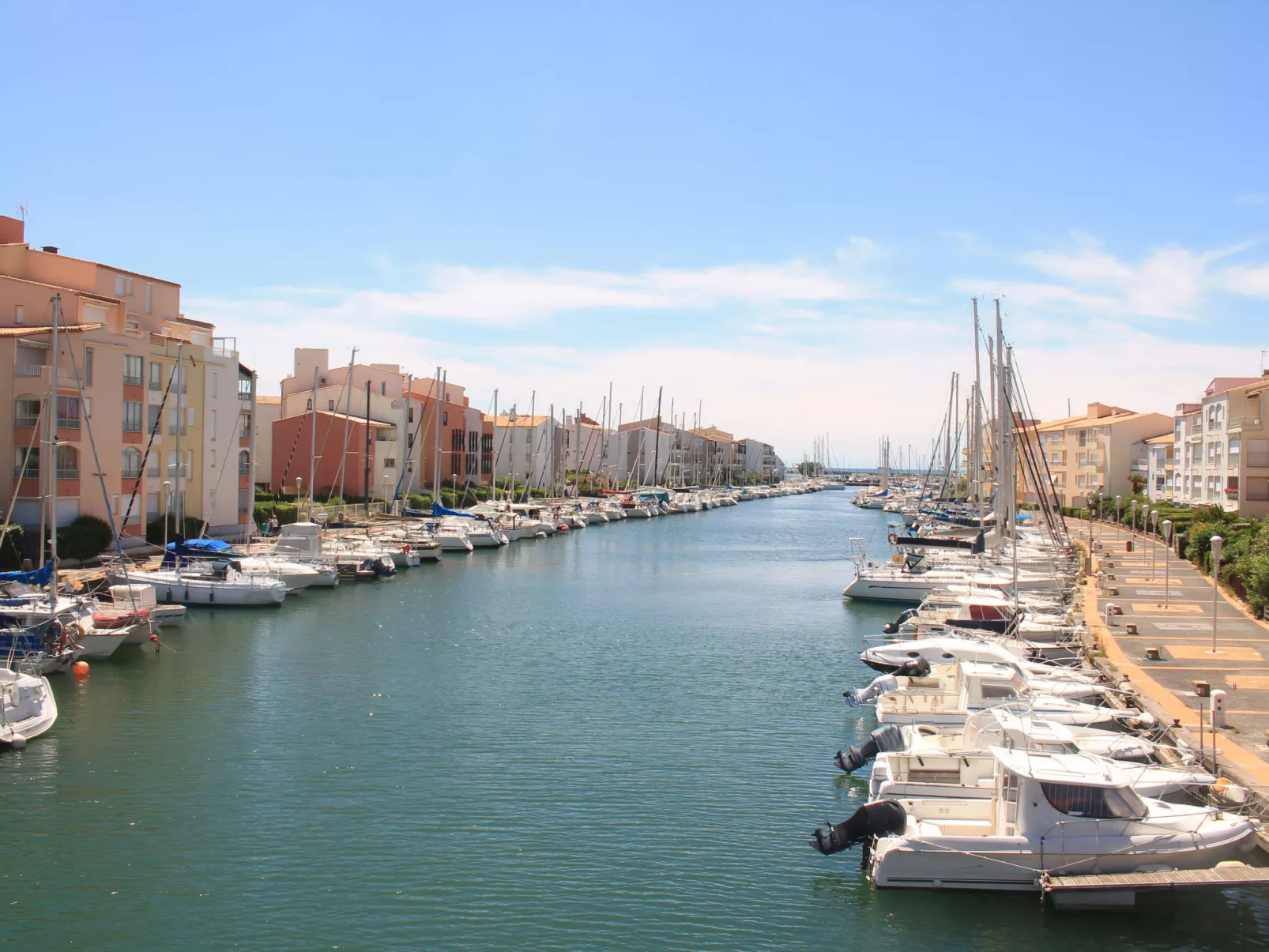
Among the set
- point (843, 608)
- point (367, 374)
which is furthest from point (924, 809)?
point (367, 374)

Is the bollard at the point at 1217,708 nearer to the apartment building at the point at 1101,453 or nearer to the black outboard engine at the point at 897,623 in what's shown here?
the black outboard engine at the point at 897,623

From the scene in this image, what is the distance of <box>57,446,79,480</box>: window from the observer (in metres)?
48.0

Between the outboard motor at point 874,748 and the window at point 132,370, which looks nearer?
the outboard motor at point 874,748

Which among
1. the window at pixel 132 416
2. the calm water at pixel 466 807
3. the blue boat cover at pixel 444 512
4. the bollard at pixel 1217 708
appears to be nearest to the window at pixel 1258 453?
the calm water at pixel 466 807

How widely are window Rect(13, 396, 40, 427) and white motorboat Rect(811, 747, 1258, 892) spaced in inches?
1709

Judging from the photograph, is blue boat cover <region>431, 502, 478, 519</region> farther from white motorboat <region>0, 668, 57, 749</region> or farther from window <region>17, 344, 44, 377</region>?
white motorboat <region>0, 668, 57, 749</region>

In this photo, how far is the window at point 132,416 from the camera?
52.4 meters

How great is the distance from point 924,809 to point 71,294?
4704cm

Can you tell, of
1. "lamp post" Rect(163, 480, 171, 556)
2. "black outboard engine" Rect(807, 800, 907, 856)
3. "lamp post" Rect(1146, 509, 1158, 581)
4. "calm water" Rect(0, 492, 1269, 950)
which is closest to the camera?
"calm water" Rect(0, 492, 1269, 950)

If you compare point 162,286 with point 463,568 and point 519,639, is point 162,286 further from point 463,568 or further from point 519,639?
point 519,639

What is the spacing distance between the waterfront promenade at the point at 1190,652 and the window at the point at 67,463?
4201 cm

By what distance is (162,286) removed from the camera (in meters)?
62.2

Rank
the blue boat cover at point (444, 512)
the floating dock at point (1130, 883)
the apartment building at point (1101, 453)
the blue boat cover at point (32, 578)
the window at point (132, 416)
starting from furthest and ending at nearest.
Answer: the apartment building at point (1101, 453)
the blue boat cover at point (444, 512)
the window at point (132, 416)
the blue boat cover at point (32, 578)
the floating dock at point (1130, 883)

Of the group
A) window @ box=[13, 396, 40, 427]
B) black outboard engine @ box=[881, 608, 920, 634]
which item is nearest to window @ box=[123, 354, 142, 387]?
window @ box=[13, 396, 40, 427]
